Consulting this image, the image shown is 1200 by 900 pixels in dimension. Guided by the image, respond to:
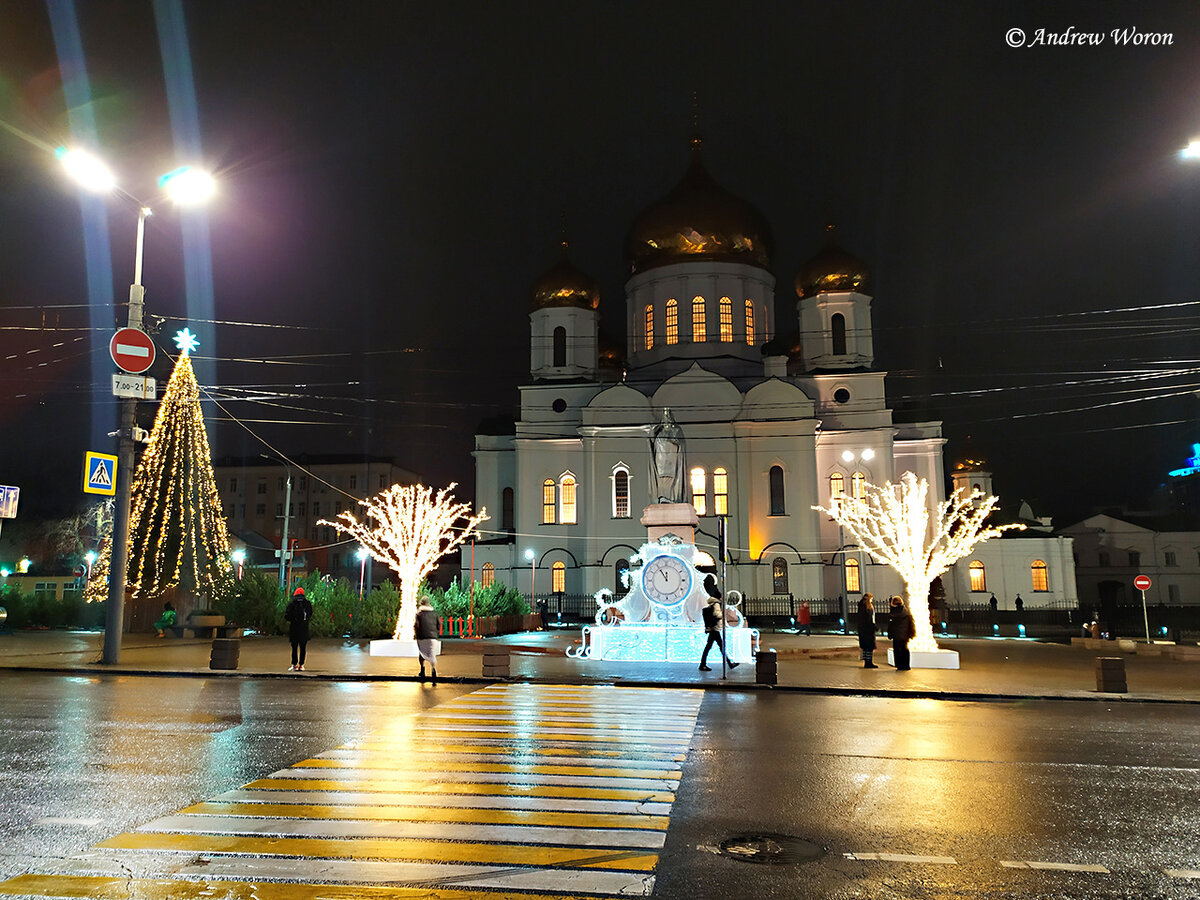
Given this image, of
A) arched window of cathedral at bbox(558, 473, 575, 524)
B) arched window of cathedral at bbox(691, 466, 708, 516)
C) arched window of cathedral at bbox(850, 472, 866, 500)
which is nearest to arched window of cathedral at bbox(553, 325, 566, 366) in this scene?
arched window of cathedral at bbox(558, 473, 575, 524)

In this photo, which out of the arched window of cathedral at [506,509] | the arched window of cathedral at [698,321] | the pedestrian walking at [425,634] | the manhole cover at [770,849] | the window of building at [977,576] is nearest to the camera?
the manhole cover at [770,849]

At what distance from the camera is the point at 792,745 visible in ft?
32.6

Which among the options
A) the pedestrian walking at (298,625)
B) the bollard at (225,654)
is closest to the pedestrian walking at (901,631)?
the pedestrian walking at (298,625)

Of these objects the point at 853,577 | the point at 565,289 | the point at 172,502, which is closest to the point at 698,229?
the point at 565,289

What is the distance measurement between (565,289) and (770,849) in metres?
45.0

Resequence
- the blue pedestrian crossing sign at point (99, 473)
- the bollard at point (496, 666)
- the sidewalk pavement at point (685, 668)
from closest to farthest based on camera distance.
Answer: the sidewalk pavement at point (685, 668) < the bollard at point (496, 666) < the blue pedestrian crossing sign at point (99, 473)

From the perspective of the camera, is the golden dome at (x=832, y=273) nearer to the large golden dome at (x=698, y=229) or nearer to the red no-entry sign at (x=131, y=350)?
the large golden dome at (x=698, y=229)

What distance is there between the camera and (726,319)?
4847cm

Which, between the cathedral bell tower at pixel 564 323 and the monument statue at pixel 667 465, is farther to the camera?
the cathedral bell tower at pixel 564 323

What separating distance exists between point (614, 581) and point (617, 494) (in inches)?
177

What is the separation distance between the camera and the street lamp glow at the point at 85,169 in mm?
16375

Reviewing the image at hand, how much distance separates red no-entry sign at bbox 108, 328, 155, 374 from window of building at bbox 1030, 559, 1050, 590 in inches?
1911

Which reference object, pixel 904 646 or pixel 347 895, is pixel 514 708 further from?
pixel 904 646

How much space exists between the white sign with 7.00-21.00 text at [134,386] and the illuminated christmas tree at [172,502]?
8.92 m
